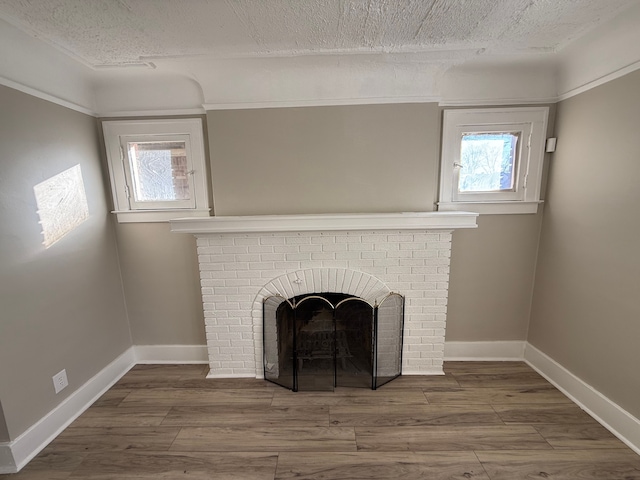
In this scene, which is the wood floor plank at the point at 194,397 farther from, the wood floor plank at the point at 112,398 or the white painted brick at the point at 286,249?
the white painted brick at the point at 286,249

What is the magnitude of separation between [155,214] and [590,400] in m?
3.35

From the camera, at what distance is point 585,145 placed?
169cm

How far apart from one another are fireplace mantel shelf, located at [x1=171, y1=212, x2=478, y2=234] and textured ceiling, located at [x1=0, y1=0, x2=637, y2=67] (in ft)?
3.42

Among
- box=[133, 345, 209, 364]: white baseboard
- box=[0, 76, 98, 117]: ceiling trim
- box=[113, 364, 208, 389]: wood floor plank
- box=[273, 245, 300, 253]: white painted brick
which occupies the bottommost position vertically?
box=[113, 364, 208, 389]: wood floor plank

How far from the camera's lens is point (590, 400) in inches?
65.4

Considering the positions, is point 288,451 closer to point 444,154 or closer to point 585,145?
point 444,154

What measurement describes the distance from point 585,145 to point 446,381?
1904 millimetres

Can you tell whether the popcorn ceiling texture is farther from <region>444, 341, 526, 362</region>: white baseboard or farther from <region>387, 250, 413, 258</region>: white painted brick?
<region>444, 341, 526, 362</region>: white baseboard

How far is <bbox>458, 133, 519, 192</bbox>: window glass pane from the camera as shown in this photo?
1.99 metres

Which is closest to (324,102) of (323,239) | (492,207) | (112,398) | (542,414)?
(323,239)

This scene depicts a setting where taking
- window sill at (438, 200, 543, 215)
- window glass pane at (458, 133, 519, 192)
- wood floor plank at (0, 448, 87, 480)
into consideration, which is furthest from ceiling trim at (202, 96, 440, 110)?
wood floor plank at (0, 448, 87, 480)

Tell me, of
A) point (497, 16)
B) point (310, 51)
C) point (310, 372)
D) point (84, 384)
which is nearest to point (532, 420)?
point (310, 372)

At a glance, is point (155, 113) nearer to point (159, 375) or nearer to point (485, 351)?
point (159, 375)

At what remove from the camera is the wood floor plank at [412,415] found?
1.62m
